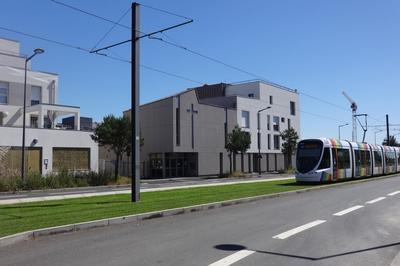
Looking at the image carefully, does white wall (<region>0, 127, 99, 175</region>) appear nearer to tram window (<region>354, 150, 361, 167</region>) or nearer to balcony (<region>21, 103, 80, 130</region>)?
balcony (<region>21, 103, 80, 130</region>)

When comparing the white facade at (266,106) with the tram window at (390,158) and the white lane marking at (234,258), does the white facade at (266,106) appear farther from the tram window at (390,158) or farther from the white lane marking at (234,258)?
the white lane marking at (234,258)

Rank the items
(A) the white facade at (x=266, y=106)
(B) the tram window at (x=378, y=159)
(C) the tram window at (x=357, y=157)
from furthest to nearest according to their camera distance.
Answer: (A) the white facade at (x=266, y=106) → (B) the tram window at (x=378, y=159) → (C) the tram window at (x=357, y=157)

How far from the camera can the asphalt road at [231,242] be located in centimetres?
796

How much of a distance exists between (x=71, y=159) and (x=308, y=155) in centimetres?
2002

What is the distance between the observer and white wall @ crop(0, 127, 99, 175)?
3575 centimetres

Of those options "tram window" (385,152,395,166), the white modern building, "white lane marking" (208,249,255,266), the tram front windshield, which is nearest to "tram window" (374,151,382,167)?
"tram window" (385,152,395,166)

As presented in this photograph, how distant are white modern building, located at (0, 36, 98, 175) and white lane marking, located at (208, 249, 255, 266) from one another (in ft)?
92.9

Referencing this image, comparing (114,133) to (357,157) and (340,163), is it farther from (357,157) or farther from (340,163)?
(357,157)

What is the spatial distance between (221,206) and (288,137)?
51142 mm

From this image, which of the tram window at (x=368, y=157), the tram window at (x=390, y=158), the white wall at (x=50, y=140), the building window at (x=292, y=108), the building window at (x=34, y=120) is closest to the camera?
the white wall at (x=50, y=140)

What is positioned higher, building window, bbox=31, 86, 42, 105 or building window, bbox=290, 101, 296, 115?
building window, bbox=290, 101, 296, 115

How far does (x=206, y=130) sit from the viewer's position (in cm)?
5803

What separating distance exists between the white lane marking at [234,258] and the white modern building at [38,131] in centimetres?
2831

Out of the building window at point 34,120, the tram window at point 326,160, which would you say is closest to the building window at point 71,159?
the building window at point 34,120
